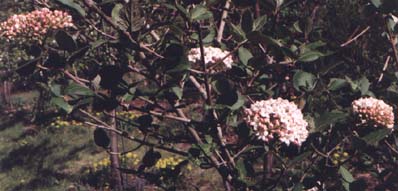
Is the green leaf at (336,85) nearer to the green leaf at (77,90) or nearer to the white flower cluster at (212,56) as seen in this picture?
the white flower cluster at (212,56)

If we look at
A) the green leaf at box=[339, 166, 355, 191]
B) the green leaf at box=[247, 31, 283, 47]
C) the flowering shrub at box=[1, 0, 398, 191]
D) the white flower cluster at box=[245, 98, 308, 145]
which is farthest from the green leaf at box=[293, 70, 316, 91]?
the green leaf at box=[339, 166, 355, 191]

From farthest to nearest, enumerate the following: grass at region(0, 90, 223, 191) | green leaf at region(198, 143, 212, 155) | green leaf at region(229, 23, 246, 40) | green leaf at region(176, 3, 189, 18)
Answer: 1. grass at region(0, 90, 223, 191)
2. green leaf at region(198, 143, 212, 155)
3. green leaf at region(229, 23, 246, 40)
4. green leaf at region(176, 3, 189, 18)

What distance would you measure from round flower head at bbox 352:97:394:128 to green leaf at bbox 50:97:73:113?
46.2 inches

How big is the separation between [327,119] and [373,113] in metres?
0.24

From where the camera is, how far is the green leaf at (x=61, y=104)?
82.6 inches

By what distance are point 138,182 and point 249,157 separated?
12.9 feet

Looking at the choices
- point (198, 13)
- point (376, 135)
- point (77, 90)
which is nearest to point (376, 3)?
point (376, 135)

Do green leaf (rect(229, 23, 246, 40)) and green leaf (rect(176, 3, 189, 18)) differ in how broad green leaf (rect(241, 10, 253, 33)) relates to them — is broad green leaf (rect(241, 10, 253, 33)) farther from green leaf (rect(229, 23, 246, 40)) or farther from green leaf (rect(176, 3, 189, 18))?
green leaf (rect(176, 3, 189, 18))

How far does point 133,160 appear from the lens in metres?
7.31

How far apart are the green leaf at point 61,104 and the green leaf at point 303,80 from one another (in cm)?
91

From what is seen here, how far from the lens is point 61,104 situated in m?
2.10

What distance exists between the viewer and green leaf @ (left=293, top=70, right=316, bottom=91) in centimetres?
213

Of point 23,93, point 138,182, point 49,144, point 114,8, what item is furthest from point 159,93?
point 23,93

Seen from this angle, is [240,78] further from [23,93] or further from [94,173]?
[23,93]
